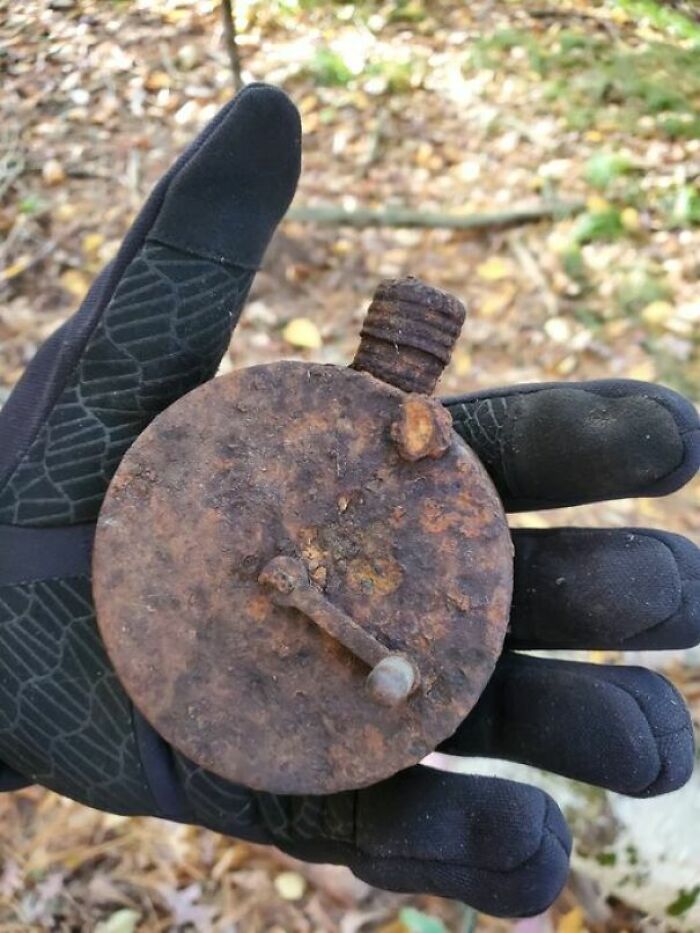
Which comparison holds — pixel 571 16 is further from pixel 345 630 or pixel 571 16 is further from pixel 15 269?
pixel 345 630

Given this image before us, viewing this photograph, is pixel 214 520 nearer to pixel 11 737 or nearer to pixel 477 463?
pixel 477 463

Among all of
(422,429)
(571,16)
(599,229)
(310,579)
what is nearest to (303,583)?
(310,579)

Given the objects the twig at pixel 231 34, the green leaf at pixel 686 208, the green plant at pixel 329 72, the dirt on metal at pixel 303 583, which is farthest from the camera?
the green plant at pixel 329 72

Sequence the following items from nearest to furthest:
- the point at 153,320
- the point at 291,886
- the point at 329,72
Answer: the point at 153,320, the point at 291,886, the point at 329,72

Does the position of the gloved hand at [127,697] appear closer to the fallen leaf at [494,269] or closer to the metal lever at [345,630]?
the metal lever at [345,630]

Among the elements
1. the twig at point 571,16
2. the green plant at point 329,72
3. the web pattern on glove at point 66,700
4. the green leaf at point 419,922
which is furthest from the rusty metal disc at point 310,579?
the twig at point 571,16

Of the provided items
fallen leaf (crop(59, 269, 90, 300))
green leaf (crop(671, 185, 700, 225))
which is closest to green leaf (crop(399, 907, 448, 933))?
fallen leaf (crop(59, 269, 90, 300))

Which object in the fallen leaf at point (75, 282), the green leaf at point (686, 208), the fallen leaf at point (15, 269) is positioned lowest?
the green leaf at point (686, 208)
